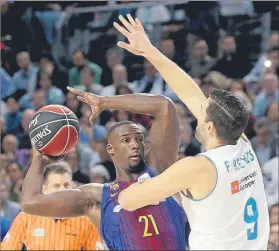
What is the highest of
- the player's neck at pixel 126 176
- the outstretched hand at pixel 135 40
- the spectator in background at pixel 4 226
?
the outstretched hand at pixel 135 40

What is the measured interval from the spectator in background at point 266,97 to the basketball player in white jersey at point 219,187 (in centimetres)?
629

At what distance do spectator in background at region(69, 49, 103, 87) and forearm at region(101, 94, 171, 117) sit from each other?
6959mm

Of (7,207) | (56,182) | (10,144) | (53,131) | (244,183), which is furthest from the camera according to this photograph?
(10,144)

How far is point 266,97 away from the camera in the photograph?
1081cm

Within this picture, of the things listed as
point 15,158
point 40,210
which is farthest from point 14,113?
point 40,210

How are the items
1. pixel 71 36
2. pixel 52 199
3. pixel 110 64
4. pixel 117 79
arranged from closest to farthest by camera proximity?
1. pixel 52 199
2. pixel 117 79
3. pixel 110 64
4. pixel 71 36

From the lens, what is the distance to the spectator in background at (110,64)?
39.9 feet

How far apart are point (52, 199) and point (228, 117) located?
50.5 inches

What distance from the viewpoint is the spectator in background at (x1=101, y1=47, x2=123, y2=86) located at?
39.9 feet

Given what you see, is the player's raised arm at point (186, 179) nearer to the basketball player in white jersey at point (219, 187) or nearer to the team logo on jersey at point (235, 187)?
the basketball player in white jersey at point (219, 187)

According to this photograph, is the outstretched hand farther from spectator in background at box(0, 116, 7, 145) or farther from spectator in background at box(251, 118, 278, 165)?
spectator in background at box(0, 116, 7, 145)

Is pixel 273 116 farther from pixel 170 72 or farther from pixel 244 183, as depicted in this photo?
pixel 244 183

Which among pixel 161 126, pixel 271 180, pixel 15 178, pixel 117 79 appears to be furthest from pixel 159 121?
pixel 117 79

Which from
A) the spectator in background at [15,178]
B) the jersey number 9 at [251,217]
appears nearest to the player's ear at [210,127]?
the jersey number 9 at [251,217]
